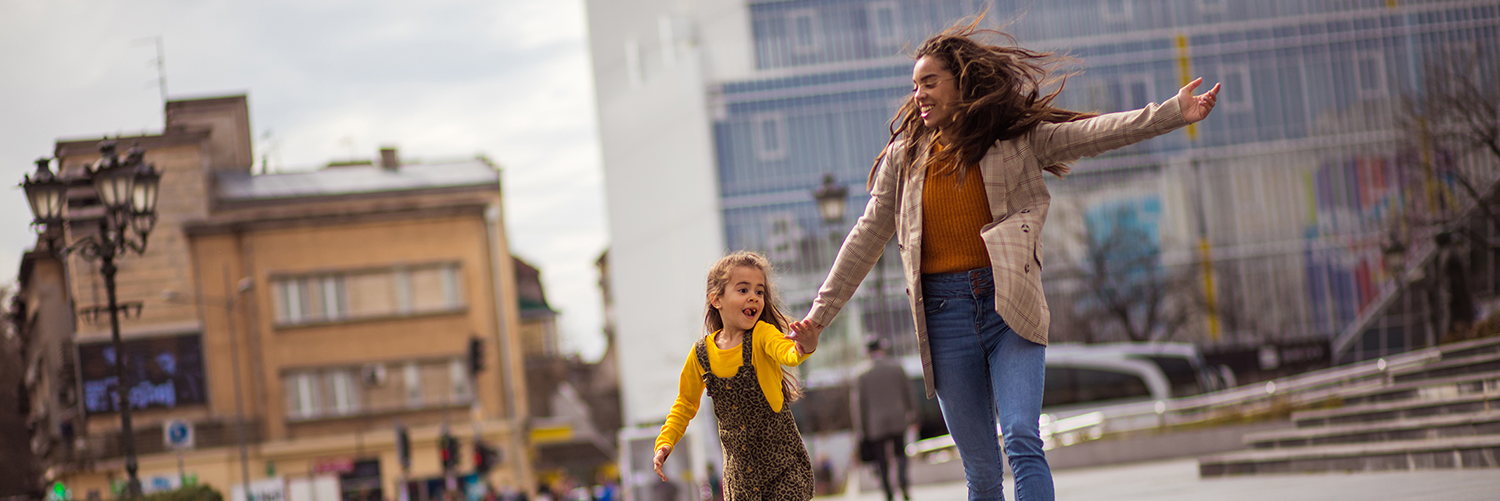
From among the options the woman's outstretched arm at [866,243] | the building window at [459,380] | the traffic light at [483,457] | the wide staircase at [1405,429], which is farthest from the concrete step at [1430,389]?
the building window at [459,380]

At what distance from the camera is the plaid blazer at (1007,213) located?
15.1 ft

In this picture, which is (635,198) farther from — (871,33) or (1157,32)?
(1157,32)

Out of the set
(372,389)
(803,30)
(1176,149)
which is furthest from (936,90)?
(1176,149)

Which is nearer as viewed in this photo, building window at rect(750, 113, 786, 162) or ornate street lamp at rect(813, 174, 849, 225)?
ornate street lamp at rect(813, 174, 849, 225)

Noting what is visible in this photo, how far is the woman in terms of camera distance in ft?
15.2

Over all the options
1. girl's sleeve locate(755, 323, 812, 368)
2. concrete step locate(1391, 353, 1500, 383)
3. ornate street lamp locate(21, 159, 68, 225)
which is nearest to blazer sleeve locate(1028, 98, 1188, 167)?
girl's sleeve locate(755, 323, 812, 368)

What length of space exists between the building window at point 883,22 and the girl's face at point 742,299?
5293 cm

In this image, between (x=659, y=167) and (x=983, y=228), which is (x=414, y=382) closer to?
(x=659, y=167)

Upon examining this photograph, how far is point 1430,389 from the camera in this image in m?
11.9

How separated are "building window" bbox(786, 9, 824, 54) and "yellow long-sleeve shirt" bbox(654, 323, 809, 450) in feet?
172

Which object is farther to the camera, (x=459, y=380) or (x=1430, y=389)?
(x=459, y=380)

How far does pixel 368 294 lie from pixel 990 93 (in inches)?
1718

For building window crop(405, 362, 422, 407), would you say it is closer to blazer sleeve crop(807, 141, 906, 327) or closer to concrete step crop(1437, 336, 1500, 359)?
concrete step crop(1437, 336, 1500, 359)

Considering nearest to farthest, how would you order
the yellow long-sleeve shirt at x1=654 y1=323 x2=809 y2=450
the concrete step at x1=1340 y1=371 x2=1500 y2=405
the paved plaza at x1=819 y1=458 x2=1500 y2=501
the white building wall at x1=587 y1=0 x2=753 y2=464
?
the yellow long-sleeve shirt at x1=654 y1=323 x2=809 y2=450 → the paved plaza at x1=819 y1=458 x2=1500 y2=501 → the concrete step at x1=1340 y1=371 x2=1500 y2=405 → the white building wall at x1=587 y1=0 x2=753 y2=464
